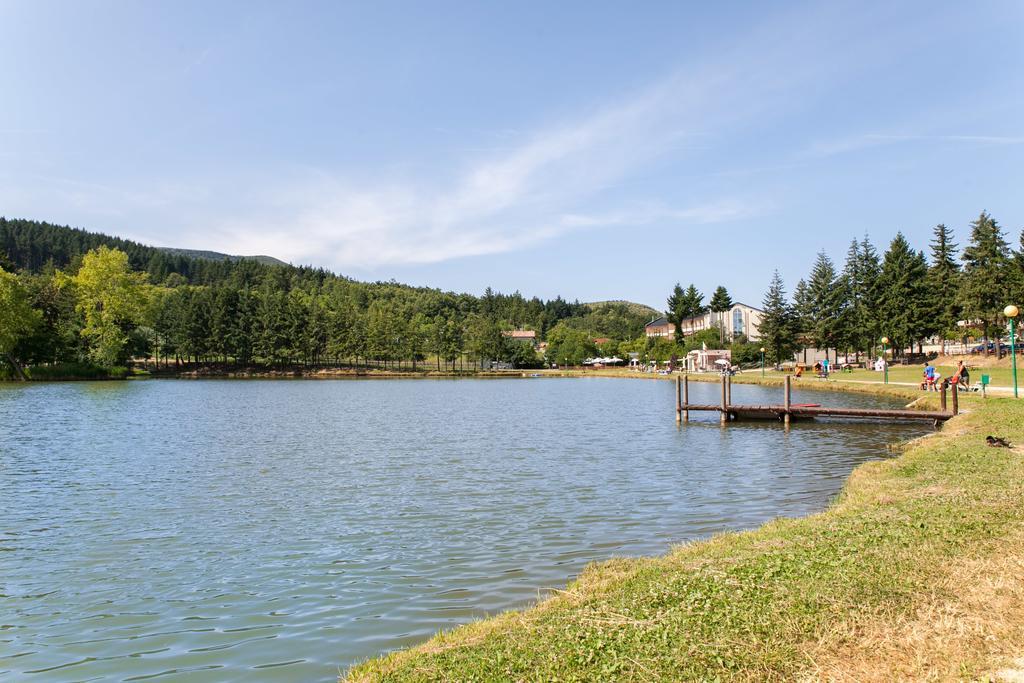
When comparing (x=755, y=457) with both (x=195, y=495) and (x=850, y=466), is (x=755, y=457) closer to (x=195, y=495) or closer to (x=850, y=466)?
(x=850, y=466)

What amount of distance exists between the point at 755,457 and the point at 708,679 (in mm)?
19869

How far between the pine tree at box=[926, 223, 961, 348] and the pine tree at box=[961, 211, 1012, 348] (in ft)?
17.4

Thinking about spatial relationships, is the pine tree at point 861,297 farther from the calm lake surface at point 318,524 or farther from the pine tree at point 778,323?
the calm lake surface at point 318,524

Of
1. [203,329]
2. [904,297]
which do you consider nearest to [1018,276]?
[904,297]

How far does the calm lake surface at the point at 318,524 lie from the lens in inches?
340

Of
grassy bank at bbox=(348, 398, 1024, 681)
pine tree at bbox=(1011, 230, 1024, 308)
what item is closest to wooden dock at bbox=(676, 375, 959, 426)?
grassy bank at bbox=(348, 398, 1024, 681)

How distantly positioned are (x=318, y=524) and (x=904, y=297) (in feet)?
249

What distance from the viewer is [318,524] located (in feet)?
46.3

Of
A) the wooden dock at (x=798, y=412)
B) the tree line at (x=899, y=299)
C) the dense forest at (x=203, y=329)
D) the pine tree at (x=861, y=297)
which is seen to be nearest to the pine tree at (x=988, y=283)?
the tree line at (x=899, y=299)

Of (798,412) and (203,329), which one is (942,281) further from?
(203,329)

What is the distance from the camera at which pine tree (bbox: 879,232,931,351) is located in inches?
2867

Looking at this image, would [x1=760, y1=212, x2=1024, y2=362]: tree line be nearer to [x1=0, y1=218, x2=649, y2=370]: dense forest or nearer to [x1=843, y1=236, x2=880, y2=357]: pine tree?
[x1=843, y1=236, x2=880, y2=357]: pine tree

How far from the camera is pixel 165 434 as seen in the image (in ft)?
98.4

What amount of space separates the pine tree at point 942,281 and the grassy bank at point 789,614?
71662 millimetres
